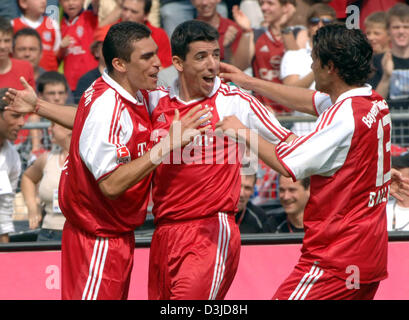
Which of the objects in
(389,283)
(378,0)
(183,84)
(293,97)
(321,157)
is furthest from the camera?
(378,0)

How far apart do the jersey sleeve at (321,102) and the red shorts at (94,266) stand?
1.59 metres

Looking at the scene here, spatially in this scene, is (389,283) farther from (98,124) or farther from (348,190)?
(98,124)

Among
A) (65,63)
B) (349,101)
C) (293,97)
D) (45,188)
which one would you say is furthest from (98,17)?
(349,101)

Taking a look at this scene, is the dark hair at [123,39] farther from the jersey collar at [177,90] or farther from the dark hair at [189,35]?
the jersey collar at [177,90]

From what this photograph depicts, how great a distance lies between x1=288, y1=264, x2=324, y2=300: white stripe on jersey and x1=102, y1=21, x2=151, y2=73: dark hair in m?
1.81

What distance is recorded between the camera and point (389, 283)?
22.2 ft

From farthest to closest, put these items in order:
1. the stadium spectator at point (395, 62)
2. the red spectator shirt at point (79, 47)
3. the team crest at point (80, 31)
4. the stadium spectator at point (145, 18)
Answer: the team crest at point (80, 31) < the red spectator shirt at point (79, 47) < the stadium spectator at point (145, 18) < the stadium spectator at point (395, 62)

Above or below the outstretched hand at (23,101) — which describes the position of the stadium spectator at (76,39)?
above

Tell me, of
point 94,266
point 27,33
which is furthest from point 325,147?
point 27,33

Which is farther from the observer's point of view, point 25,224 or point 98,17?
point 98,17

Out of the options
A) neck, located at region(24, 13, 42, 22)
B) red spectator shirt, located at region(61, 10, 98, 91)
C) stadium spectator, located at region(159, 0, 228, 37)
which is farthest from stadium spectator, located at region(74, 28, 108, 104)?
neck, located at region(24, 13, 42, 22)

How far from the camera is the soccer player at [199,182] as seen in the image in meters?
5.34

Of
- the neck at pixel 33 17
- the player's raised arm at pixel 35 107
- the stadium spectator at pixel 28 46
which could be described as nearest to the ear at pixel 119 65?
the player's raised arm at pixel 35 107

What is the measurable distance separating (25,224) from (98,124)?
3.12 meters
